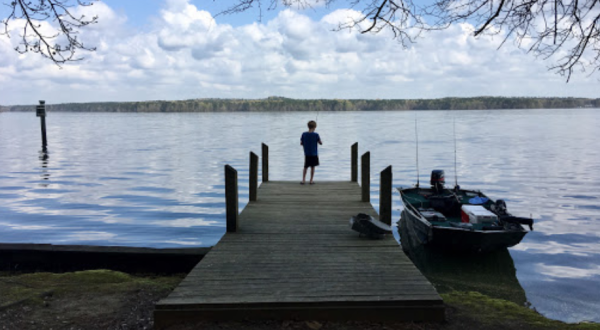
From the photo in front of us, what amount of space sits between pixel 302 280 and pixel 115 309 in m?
2.28

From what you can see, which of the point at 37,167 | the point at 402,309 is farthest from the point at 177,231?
the point at 37,167

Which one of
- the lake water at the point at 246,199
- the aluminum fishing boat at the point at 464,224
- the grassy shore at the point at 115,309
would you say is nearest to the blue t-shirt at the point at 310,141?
the aluminum fishing boat at the point at 464,224

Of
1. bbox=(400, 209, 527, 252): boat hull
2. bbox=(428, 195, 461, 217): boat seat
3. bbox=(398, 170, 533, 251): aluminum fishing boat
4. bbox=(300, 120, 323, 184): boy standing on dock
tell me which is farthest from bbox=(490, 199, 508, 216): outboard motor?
bbox=(300, 120, 323, 184): boy standing on dock

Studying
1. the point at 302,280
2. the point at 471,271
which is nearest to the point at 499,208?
the point at 471,271

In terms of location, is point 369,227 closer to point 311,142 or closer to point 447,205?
→ point 311,142

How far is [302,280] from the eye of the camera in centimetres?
604

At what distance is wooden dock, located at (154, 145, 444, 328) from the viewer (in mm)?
5324

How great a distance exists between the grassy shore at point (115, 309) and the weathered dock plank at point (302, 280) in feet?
0.43

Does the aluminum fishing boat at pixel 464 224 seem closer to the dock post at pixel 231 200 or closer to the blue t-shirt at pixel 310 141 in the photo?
the blue t-shirt at pixel 310 141

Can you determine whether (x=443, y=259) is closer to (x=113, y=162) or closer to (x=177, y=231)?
(x=177, y=231)

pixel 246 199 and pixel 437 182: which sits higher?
pixel 437 182

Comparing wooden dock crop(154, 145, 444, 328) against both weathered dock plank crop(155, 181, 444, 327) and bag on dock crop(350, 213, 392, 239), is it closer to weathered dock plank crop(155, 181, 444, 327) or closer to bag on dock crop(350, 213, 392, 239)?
weathered dock plank crop(155, 181, 444, 327)

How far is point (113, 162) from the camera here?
38375 mm

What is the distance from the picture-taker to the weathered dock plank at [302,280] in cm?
533
